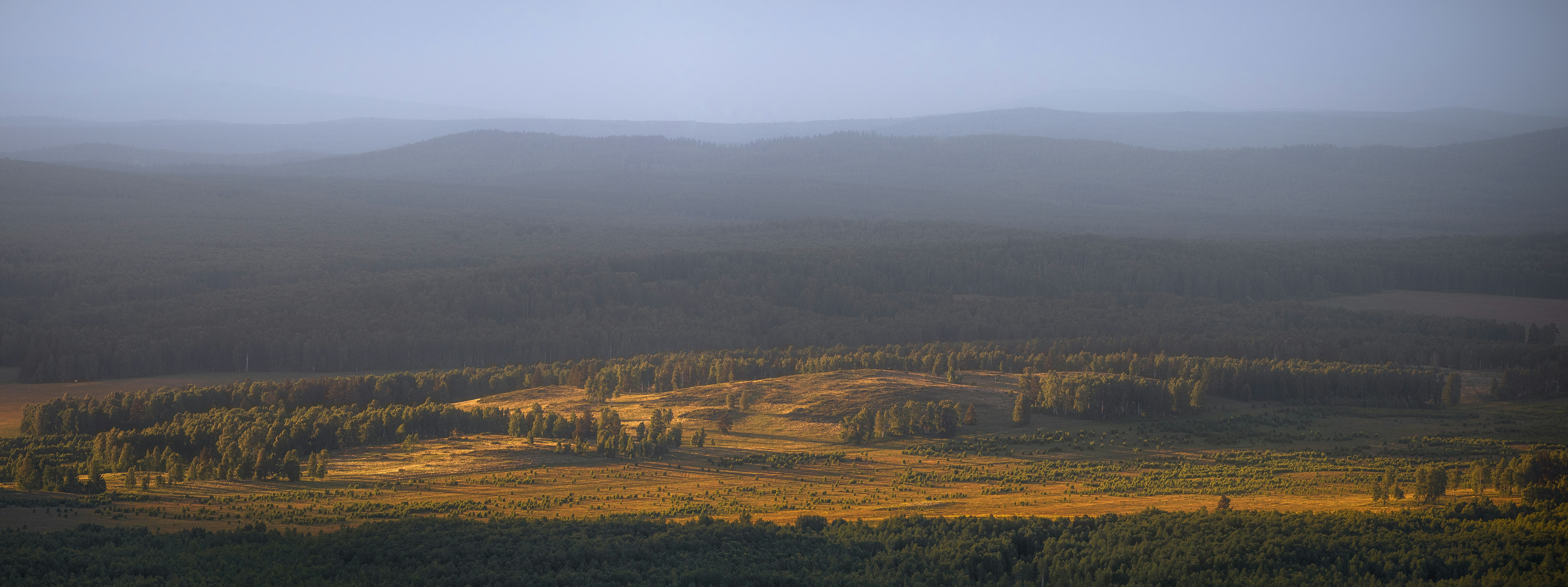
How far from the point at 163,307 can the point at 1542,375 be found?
143121 millimetres

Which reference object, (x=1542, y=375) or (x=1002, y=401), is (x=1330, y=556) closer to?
(x=1002, y=401)

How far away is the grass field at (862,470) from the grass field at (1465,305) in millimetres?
46027

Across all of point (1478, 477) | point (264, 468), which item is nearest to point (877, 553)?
point (1478, 477)

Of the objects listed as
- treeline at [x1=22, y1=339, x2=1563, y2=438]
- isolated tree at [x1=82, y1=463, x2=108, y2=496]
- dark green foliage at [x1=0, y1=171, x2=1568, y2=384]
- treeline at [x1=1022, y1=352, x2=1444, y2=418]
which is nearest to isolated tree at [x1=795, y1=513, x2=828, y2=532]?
isolated tree at [x1=82, y1=463, x2=108, y2=496]

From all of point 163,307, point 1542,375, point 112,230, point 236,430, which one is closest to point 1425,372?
point 1542,375

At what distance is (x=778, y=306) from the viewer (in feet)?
479

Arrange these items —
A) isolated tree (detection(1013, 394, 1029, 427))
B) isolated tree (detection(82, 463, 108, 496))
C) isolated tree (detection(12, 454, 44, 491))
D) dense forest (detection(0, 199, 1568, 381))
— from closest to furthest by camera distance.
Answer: isolated tree (detection(82, 463, 108, 496)) → isolated tree (detection(12, 454, 44, 491)) → isolated tree (detection(1013, 394, 1029, 427)) → dense forest (detection(0, 199, 1568, 381))

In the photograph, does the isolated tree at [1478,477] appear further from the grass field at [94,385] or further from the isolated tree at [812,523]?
the grass field at [94,385]

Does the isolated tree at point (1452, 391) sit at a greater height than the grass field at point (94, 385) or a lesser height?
greater

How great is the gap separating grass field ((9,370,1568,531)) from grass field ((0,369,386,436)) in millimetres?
30128

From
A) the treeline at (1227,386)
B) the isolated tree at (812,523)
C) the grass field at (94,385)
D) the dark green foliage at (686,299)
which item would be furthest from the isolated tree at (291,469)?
the treeline at (1227,386)

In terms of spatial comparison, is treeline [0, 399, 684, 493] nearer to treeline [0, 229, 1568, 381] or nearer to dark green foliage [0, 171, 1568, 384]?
dark green foliage [0, 171, 1568, 384]

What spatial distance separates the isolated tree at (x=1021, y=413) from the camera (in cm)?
7888

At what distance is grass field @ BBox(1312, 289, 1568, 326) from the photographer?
12150 cm
